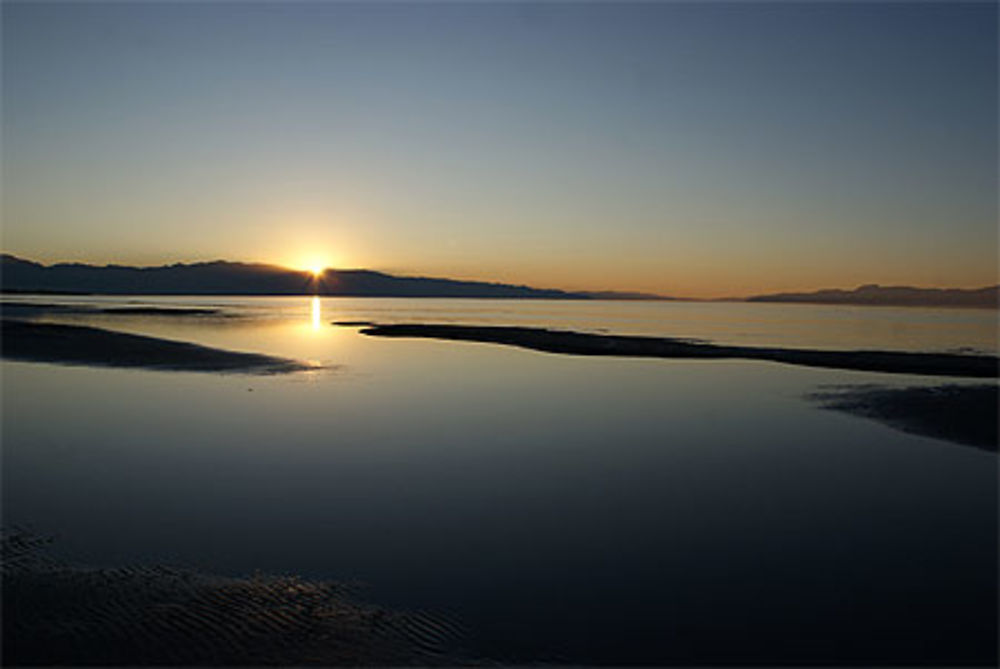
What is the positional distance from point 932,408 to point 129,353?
1691 inches

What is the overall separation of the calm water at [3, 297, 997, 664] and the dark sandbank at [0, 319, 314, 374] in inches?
408

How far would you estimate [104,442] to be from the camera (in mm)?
18641

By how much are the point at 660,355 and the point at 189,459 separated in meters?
Result: 35.3

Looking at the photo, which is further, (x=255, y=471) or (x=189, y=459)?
(x=189, y=459)

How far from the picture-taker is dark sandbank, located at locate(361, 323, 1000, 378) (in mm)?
37719

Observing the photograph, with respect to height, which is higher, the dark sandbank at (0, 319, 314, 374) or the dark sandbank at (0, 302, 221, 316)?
the dark sandbank at (0, 302, 221, 316)

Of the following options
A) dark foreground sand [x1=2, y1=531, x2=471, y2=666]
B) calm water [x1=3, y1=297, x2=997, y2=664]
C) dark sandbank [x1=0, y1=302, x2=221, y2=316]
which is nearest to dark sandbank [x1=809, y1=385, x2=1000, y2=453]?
calm water [x1=3, y1=297, x2=997, y2=664]

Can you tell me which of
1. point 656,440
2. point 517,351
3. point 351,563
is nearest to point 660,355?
Result: point 517,351

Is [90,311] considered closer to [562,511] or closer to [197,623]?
[562,511]

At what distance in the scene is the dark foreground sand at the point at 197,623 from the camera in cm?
753

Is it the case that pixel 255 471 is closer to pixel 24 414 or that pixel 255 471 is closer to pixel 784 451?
pixel 24 414

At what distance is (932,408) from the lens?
25203mm

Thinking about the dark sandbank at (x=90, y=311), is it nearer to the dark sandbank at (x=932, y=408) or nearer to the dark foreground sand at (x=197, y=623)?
the dark foreground sand at (x=197, y=623)

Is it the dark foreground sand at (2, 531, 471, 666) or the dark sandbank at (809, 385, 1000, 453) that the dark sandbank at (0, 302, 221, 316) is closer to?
the dark foreground sand at (2, 531, 471, 666)
